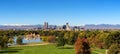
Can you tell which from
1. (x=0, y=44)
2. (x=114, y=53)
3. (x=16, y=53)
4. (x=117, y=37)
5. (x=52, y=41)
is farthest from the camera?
(x=52, y=41)

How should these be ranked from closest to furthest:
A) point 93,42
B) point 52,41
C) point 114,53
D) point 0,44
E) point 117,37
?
point 114,53 → point 0,44 → point 117,37 → point 93,42 → point 52,41

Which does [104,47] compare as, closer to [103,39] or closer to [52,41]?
[103,39]

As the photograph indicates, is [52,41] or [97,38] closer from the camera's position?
[97,38]

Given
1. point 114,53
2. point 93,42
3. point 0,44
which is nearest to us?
point 114,53

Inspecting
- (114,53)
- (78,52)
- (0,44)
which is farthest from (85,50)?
(0,44)

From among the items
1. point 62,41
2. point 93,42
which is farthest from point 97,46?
point 62,41

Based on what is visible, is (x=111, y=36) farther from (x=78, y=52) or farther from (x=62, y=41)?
(x=78, y=52)

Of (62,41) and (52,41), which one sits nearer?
(62,41)

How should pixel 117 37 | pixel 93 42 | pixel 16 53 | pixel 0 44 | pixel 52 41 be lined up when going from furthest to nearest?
pixel 52 41 → pixel 93 42 → pixel 117 37 → pixel 0 44 → pixel 16 53
